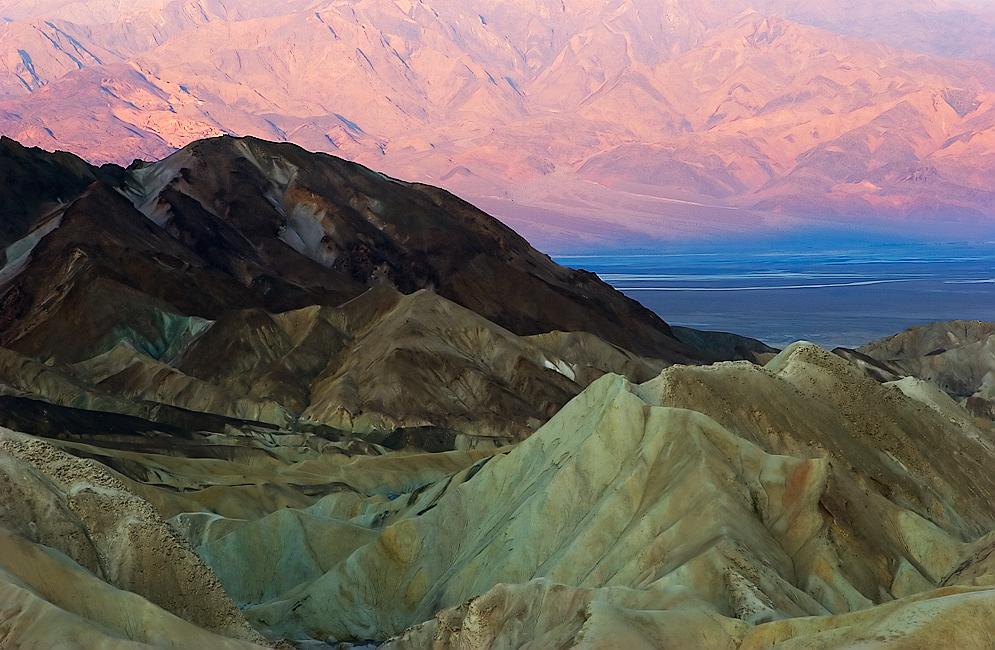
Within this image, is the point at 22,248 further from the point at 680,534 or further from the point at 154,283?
the point at 680,534

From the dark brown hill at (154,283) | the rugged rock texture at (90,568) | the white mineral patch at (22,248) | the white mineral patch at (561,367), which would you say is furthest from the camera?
the white mineral patch at (22,248)

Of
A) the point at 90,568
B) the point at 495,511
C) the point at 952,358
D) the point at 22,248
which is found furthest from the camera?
the point at 22,248

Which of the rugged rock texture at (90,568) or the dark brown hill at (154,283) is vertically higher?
the dark brown hill at (154,283)

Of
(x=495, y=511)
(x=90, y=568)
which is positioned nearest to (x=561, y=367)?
(x=495, y=511)

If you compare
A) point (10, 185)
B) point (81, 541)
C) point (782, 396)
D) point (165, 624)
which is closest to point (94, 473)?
point (81, 541)

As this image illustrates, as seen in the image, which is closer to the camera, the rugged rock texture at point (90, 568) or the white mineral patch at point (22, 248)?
the rugged rock texture at point (90, 568)

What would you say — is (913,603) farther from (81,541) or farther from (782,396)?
(782,396)

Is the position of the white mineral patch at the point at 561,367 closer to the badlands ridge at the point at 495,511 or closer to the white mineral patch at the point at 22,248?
the badlands ridge at the point at 495,511

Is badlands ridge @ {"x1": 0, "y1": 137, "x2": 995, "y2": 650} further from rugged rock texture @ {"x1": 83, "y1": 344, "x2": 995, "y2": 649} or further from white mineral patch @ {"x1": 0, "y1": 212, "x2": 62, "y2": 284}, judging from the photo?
white mineral patch @ {"x1": 0, "y1": 212, "x2": 62, "y2": 284}

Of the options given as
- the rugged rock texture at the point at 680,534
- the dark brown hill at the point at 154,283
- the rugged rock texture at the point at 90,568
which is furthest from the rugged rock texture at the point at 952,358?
the rugged rock texture at the point at 90,568

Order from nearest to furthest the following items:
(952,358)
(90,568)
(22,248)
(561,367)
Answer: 1. (90,568)
2. (561,367)
3. (952,358)
4. (22,248)

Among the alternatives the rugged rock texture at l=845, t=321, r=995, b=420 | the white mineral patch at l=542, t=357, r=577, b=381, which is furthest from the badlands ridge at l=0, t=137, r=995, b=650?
the white mineral patch at l=542, t=357, r=577, b=381
